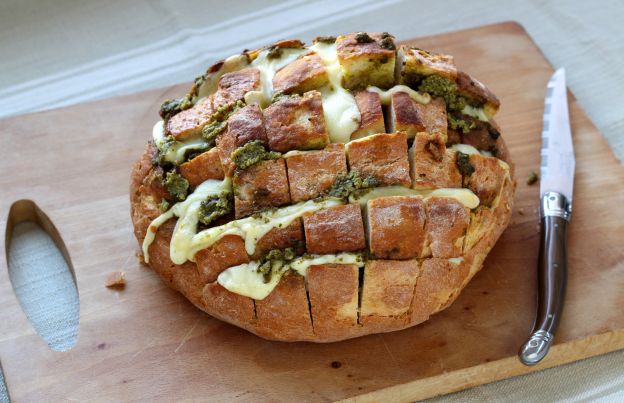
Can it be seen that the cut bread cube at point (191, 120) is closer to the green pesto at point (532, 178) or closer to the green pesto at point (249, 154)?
the green pesto at point (249, 154)

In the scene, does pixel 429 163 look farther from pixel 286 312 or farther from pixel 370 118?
pixel 286 312

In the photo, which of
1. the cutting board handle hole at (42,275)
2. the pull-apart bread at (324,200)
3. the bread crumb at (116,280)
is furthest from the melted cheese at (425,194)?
the cutting board handle hole at (42,275)

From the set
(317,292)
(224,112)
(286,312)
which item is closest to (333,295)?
(317,292)

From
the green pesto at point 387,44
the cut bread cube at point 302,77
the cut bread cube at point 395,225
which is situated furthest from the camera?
the green pesto at point 387,44

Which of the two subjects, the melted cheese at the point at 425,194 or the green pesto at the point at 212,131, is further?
the green pesto at the point at 212,131

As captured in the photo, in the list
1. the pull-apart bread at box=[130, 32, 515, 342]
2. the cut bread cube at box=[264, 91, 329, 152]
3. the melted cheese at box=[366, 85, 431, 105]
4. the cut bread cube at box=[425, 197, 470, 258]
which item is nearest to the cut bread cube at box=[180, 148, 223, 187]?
the pull-apart bread at box=[130, 32, 515, 342]

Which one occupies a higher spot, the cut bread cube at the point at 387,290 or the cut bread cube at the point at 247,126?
the cut bread cube at the point at 247,126

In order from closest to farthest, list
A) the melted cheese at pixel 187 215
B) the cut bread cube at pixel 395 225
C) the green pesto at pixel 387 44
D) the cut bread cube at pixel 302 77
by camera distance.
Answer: the cut bread cube at pixel 395 225
the melted cheese at pixel 187 215
the cut bread cube at pixel 302 77
the green pesto at pixel 387 44
